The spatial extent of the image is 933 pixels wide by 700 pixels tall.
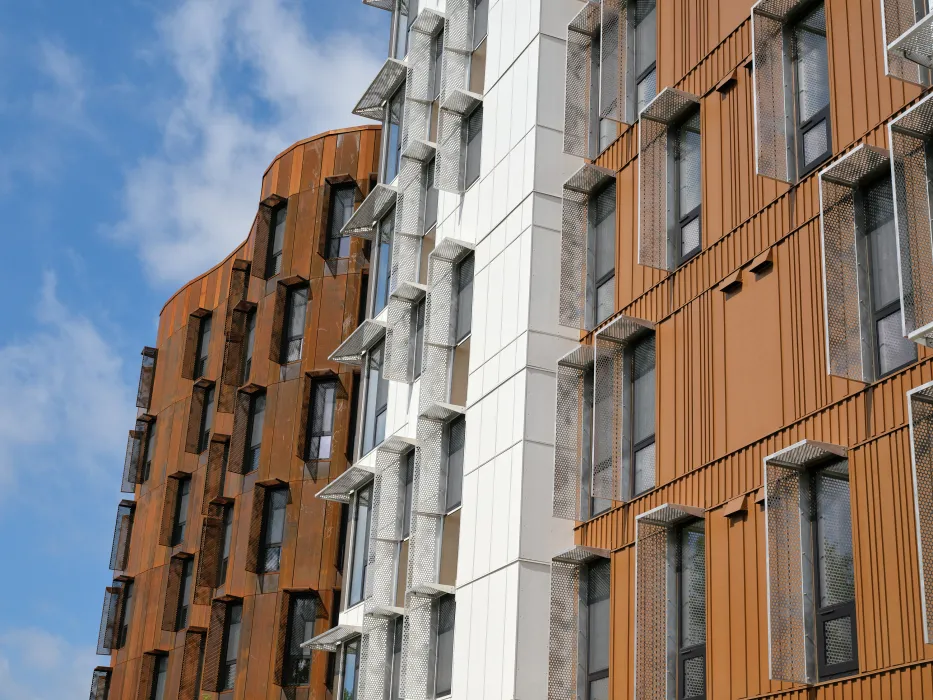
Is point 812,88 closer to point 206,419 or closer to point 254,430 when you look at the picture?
point 254,430

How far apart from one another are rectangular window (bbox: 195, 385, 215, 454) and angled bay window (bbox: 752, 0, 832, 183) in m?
31.7

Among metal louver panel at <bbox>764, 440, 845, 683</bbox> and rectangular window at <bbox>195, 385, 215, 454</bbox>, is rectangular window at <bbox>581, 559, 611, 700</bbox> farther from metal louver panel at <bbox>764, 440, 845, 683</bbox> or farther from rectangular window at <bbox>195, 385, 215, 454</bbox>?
rectangular window at <bbox>195, 385, 215, 454</bbox>

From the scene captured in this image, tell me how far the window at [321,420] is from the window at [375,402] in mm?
6434

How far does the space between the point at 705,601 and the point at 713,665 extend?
1065 mm

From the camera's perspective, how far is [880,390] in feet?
51.7

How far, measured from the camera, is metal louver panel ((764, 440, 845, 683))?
15.9 meters

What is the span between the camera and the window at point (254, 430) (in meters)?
41.9

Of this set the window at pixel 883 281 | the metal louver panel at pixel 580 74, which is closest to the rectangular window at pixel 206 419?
the metal louver panel at pixel 580 74

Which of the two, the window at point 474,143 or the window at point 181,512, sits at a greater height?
the window at point 474,143

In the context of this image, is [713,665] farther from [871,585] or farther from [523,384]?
[523,384]

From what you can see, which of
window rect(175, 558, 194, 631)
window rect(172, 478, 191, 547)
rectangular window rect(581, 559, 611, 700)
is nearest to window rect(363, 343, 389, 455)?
rectangular window rect(581, 559, 611, 700)

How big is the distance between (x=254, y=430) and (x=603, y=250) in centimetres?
2140

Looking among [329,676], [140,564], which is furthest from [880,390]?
[140,564]

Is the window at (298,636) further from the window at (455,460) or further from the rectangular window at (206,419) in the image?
the window at (455,460)
